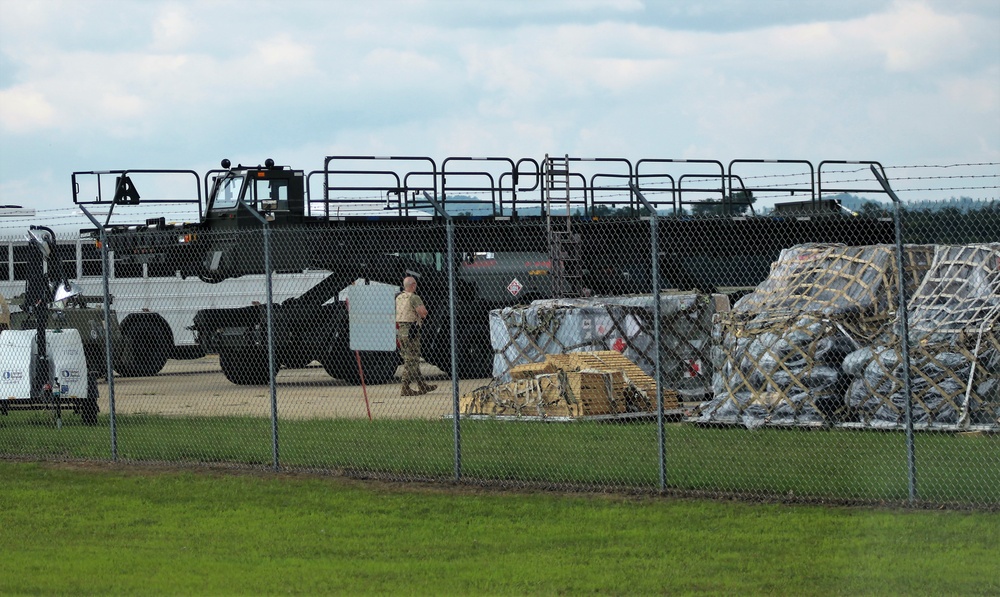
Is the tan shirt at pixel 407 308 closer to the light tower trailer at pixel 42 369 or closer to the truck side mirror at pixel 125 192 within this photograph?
the light tower trailer at pixel 42 369

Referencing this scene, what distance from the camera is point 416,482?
11.6 metres

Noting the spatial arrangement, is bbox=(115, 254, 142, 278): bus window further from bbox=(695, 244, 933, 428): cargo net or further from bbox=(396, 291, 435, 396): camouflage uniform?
bbox=(695, 244, 933, 428): cargo net

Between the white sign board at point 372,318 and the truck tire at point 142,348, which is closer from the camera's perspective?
the white sign board at point 372,318

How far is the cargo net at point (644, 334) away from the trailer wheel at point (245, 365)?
247 inches

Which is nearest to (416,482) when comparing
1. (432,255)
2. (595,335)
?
(595,335)

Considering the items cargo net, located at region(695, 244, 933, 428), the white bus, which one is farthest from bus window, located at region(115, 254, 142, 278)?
cargo net, located at region(695, 244, 933, 428)

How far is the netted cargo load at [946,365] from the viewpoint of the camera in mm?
13133

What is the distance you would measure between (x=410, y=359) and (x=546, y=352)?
2.19 meters

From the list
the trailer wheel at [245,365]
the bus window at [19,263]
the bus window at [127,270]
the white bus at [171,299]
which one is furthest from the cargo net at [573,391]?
the bus window at [19,263]

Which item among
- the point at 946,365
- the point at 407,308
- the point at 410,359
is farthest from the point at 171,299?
the point at 946,365

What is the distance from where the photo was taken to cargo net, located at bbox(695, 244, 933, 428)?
14.0 m

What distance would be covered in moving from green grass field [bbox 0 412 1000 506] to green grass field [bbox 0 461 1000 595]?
0.64 m

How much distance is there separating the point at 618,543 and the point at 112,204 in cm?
1617

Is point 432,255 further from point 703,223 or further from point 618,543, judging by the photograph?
point 618,543
